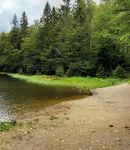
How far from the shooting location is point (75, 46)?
53188 millimetres

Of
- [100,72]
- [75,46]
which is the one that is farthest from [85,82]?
[75,46]

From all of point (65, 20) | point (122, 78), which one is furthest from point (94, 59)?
point (65, 20)

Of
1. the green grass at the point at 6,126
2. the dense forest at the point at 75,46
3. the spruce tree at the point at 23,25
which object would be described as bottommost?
the green grass at the point at 6,126

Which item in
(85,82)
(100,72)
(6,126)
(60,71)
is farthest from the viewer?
(60,71)

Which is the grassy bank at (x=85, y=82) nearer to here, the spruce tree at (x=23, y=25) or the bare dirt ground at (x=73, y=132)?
the bare dirt ground at (x=73, y=132)

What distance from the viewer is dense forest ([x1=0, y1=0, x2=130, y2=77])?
47.5 meters

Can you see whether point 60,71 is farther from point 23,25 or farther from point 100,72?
point 23,25

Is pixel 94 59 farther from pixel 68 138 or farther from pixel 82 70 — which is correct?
pixel 68 138

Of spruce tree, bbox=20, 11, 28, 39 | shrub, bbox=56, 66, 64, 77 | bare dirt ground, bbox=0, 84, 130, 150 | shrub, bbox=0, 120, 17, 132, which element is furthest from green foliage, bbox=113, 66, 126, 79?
spruce tree, bbox=20, 11, 28, 39

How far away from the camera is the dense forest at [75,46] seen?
47.5 m

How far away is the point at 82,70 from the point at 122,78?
28.9ft

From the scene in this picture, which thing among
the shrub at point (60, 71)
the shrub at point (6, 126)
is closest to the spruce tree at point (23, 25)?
the shrub at point (60, 71)

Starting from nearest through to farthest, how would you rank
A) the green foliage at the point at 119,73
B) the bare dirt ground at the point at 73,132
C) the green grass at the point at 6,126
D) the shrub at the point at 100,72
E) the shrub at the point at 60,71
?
the bare dirt ground at the point at 73,132 → the green grass at the point at 6,126 → the green foliage at the point at 119,73 → the shrub at the point at 100,72 → the shrub at the point at 60,71

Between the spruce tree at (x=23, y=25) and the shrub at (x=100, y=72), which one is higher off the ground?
the spruce tree at (x=23, y=25)
